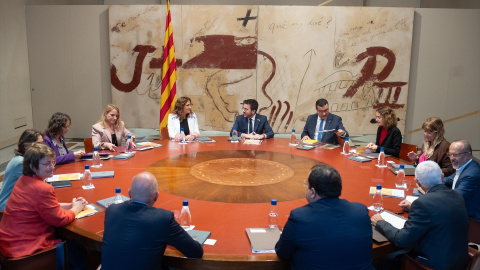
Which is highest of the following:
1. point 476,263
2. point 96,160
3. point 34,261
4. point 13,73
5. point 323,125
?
point 13,73

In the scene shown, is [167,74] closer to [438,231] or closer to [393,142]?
[393,142]

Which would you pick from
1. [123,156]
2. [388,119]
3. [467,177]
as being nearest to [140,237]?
[123,156]

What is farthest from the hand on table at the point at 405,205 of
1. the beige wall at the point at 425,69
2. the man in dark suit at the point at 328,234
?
the beige wall at the point at 425,69

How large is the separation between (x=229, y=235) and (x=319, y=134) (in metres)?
3.67

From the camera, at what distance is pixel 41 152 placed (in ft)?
9.93

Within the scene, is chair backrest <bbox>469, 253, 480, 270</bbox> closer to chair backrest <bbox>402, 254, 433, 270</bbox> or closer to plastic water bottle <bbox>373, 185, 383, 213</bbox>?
chair backrest <bbox>402, 254, 433, 270</bbox>

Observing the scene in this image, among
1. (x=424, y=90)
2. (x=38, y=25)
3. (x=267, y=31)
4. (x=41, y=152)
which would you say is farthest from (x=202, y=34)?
(x=41, y=152)

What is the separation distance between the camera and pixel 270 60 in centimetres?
887

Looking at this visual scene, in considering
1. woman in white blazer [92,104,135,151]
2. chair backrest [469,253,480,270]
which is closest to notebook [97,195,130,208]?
woman in white blazer [92,104,135,151]

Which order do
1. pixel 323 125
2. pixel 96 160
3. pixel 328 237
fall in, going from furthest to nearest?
pixel 323 125 < pixel 96 160 < pixel 328 237

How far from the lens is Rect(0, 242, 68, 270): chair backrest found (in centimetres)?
275

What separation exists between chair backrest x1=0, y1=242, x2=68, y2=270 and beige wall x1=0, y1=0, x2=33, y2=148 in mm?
6331

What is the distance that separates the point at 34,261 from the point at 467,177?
336 cm

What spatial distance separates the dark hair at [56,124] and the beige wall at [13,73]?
14.3 ft
